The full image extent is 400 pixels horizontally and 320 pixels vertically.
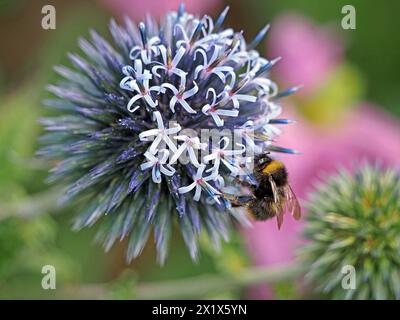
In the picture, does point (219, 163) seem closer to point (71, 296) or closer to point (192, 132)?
point (192, 132)

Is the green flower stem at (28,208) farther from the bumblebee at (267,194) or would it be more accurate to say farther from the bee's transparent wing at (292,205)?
the bee's transparent wing at (292,205)

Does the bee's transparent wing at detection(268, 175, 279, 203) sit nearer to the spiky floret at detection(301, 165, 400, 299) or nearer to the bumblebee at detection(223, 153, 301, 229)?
the bumblebee at detection(223, 153, 301, 229)

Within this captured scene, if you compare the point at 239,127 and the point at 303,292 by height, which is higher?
the point at 239,127

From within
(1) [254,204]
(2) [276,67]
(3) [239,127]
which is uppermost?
(2) [276,67]

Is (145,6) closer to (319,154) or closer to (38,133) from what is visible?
(38,133)

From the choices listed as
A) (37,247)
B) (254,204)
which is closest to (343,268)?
(254,204)

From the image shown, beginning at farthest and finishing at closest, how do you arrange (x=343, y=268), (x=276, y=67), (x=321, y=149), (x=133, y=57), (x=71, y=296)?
(x=276, y=67)
(x=321, y=149)
(x=71, y=296)
(x=343, y=268)
(x=133, y=57)

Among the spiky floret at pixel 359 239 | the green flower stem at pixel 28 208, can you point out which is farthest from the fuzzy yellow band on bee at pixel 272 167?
the green flower stem at pixel 28 208
